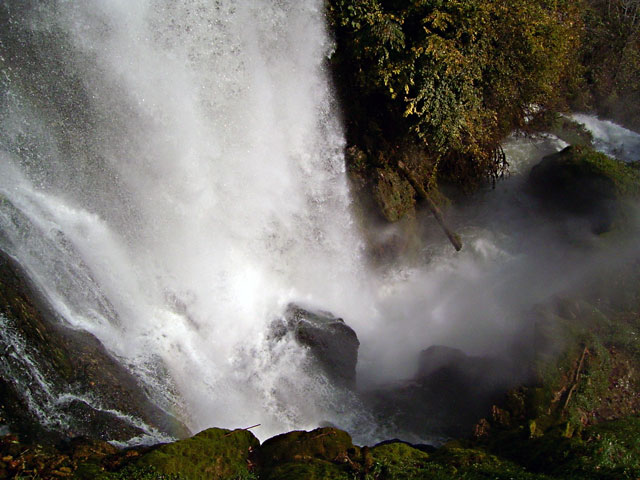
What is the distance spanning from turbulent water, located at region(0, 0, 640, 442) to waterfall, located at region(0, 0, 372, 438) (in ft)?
0.08

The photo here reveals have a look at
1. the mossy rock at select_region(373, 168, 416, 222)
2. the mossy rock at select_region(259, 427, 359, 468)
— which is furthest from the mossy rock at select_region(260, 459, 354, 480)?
the mossy rock at select_region(373, 168, 416, 222)

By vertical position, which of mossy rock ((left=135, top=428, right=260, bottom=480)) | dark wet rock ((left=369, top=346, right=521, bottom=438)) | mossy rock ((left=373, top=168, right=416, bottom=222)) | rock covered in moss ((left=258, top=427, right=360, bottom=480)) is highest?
mossy rock ((left=373, top=168, right=416, bottom=222))

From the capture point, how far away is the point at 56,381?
5047 mm

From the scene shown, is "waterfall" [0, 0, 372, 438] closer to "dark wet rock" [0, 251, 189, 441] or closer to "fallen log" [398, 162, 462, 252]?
"dark wet rock" [0, 251, 189, 441]

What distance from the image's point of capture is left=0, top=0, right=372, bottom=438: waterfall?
612 centimetres

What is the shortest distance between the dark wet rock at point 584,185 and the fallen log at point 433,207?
2.63 meters

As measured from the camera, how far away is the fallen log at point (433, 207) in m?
10.0

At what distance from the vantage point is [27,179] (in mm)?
6164

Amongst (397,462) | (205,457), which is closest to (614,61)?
(397,462)

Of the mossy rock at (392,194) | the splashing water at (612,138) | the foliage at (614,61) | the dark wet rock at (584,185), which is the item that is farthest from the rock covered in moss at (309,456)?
the foliage at (614,61)

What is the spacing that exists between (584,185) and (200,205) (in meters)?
8.56

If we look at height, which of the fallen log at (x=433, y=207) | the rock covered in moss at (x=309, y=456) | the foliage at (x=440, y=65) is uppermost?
the foliage at (x=440, y=65)

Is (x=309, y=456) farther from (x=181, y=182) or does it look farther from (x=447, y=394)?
(x=181, y=182)

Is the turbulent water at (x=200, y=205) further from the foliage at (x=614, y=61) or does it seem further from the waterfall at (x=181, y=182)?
the foliage at (x=614, y=61)
